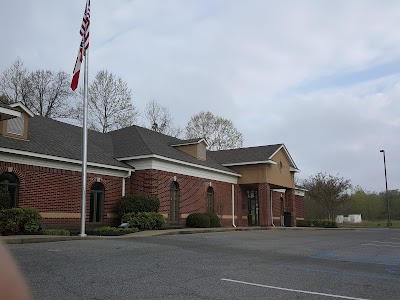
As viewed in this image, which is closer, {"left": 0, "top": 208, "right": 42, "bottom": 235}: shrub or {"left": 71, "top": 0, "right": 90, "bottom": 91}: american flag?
{"left": 0, "top": 208, "right": 42, "bottom": 235}: shrub

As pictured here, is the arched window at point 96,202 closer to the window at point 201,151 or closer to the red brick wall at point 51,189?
the red brick wall at point 51,189

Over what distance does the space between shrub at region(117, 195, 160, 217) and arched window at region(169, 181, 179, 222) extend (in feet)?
10.1

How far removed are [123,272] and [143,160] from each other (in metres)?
16.3

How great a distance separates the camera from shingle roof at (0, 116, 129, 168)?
19.7 m

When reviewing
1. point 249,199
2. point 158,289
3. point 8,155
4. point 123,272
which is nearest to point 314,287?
point 158,289

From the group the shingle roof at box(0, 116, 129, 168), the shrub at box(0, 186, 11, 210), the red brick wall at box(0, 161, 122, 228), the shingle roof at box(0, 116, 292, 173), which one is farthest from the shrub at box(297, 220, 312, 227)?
the shrub at box(0, 186, 11, 210)

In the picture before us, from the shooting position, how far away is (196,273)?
928 cm

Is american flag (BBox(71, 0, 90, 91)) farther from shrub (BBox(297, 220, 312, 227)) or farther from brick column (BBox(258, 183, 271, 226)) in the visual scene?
shrub (BBox(297, 220, 312, 227))


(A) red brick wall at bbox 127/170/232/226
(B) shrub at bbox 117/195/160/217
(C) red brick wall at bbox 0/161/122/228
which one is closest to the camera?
(C) red brick wall at bbox 0/161/122/228

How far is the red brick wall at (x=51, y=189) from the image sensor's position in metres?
18.9

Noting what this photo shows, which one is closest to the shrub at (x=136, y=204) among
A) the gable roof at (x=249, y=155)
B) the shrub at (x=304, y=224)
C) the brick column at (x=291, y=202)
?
the gable roof at (x=249, y=155)

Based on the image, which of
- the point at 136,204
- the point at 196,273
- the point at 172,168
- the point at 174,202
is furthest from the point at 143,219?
the point at 196,273

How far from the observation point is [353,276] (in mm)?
9562

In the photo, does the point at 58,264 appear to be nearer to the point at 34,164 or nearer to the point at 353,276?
the point at 353,276
